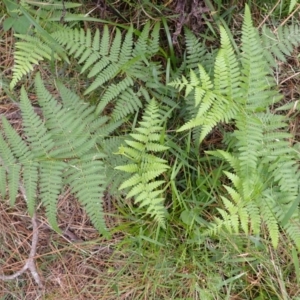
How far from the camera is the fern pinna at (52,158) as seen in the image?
2242 millimetres

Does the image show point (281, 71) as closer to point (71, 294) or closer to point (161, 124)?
point (161, 124)

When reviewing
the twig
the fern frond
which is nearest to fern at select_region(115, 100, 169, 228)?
the fern frond

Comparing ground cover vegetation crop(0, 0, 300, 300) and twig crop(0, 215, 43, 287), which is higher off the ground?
ground cover vegetation crop(0, 0, 300, 300)

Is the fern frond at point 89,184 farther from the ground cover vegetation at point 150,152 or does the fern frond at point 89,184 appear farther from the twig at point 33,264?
the twig at point 33,264

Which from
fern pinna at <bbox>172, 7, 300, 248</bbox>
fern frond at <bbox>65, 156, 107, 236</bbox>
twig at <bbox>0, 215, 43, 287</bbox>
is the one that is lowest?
twig at <bbox>0, 215, 43, 287</bbox>

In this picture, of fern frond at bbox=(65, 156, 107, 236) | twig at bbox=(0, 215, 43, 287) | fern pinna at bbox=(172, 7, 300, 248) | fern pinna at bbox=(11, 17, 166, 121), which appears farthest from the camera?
twig at bbox=(0, 215, 43, 287)

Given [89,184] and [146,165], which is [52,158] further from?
[146,165]

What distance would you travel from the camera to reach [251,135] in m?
2.17

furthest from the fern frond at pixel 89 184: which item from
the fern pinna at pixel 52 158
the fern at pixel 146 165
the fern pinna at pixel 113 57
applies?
the fern pinna at pixel 113 57

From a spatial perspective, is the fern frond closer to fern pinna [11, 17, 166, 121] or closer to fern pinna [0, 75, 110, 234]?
fern pinna [0, 75, 110, 234]

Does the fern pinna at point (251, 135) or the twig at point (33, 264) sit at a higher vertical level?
the fern pinna at point (251, 135)

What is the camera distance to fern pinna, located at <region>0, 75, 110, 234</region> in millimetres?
2242

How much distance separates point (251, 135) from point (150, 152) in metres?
0.63

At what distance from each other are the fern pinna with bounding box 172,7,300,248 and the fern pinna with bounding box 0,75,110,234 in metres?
0.56
